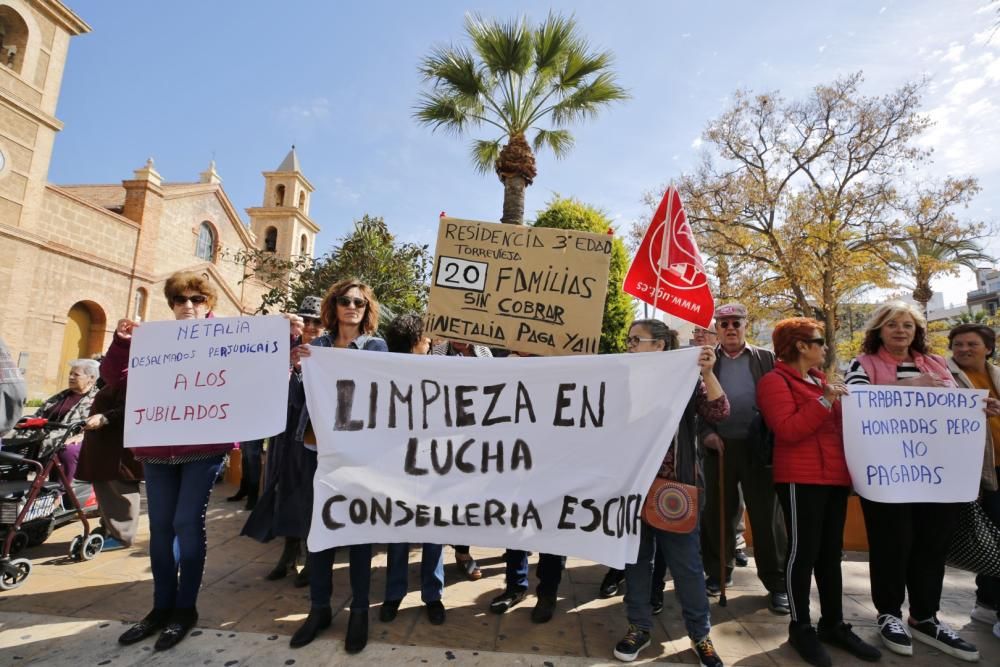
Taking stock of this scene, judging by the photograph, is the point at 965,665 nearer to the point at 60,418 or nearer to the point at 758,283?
the point at 60,418

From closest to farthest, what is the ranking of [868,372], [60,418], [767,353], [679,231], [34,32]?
[868,372], [679,231], [767,353], [60,418], [34,32]

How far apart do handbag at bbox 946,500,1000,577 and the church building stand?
1420 cm

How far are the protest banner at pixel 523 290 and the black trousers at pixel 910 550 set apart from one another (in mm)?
1970

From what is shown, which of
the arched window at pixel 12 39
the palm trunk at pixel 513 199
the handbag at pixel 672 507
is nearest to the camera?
the handbag at pixel 672 507

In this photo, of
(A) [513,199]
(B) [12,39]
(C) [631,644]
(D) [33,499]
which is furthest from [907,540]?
(B) [12,39]

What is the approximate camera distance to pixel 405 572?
3.00 metres

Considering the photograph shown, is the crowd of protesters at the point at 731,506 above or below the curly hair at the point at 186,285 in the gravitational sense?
below

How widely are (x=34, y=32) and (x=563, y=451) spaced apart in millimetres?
25727

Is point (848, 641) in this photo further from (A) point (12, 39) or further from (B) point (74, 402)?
(A) point (12, 39)

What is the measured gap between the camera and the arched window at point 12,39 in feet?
57.0

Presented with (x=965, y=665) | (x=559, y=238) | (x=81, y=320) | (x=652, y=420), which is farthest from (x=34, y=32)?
(x=965, y=665)

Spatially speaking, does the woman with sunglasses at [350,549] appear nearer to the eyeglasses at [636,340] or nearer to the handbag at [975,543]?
the eyeglasses at [636,340]

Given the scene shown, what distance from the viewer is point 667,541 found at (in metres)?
2.66

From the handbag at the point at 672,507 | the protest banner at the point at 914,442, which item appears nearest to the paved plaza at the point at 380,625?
the handbag at the point at 672,507
